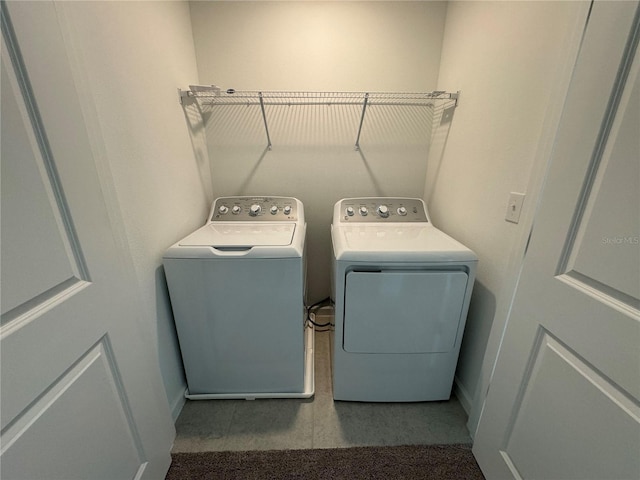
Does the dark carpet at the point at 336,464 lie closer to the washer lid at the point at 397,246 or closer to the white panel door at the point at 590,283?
the white panel door at the point at 590,283

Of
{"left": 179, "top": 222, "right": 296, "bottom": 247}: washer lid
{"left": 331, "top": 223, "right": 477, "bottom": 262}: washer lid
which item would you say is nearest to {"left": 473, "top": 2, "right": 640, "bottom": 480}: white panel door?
{"left": 331, "top": 223, "right": 477, "bottom": 262}: washer lid

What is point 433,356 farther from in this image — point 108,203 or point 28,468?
point 108,203

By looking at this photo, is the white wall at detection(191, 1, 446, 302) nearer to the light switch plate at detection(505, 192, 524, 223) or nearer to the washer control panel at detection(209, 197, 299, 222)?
the washer control panel at detection(209, 197, 299, 222)

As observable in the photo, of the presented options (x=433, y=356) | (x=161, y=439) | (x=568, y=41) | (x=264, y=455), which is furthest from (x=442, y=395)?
(x=568, y=41)

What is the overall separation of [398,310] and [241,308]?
80cm

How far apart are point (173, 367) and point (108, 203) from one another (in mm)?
1009

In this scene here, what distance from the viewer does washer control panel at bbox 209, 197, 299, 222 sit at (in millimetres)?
1700

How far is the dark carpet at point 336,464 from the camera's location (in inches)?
45.4

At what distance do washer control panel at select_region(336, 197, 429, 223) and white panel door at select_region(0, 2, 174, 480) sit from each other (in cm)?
128

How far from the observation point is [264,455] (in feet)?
4.04

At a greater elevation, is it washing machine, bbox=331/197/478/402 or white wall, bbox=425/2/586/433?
white wall, bbox=425/2/586/433

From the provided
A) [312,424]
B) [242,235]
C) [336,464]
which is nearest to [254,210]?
[242,235]

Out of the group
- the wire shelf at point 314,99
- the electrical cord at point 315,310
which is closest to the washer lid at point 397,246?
the wire shelf at point 314,99

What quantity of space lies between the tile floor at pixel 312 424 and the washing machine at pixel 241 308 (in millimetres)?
70
